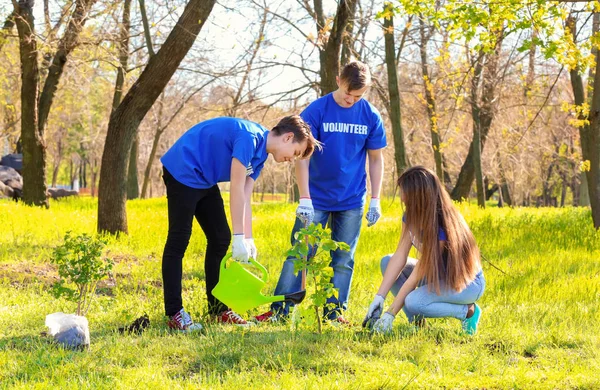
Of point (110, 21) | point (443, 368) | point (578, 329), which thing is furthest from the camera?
point (110, 21)

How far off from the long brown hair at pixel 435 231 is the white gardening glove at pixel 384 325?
311 mm

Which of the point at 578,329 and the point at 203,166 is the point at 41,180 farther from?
the point at 578,329

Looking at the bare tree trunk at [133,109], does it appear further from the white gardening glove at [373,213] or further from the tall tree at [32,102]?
the tall tree at [32,102]

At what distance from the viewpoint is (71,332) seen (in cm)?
349

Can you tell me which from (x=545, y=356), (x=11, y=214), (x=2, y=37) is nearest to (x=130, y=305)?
(x=545, y=356)

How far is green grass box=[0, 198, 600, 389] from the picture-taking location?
117 inches

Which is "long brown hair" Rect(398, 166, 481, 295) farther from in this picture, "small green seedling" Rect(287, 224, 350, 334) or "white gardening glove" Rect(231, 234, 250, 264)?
"white gardening glove" Rect(231, 234, 250, 264)

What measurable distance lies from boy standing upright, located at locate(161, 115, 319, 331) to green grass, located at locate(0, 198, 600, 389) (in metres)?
0.38

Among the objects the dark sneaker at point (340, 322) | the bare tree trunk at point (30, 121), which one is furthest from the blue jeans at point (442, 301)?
the bare tree trunk at point (30, 121)

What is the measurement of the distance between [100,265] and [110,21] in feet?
28.3

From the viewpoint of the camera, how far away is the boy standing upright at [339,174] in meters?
4.39

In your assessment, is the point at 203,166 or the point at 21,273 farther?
the point at 21,273

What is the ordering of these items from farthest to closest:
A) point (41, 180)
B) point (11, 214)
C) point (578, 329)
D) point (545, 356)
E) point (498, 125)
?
point (498, 125) < point (41, 180) < point (11, 214) < point (578, 329) < point (545, 356)

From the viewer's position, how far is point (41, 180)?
12289 millimetres
